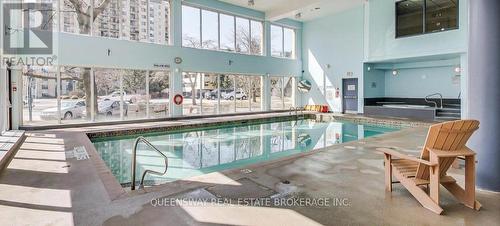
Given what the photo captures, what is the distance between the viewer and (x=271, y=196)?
3.08 meters

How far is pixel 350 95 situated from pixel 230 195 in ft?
36.9

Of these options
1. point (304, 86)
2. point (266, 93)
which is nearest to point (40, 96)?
point (266, 93)

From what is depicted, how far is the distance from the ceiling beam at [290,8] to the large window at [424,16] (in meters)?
3.22

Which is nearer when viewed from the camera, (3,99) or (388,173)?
(388,173)

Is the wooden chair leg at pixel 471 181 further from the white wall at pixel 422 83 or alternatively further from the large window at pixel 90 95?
the white wall at pixel 422 83

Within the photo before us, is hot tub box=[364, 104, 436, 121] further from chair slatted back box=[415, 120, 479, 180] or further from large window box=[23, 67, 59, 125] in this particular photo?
large window box=[23, 67, 59, 125]

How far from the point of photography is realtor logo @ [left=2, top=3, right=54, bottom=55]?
7.68m

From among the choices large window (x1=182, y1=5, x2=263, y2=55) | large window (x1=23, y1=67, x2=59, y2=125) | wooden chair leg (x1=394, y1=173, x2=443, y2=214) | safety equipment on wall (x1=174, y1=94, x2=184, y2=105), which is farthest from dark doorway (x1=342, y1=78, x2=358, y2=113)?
large window (x1=23, y1=67, x2=59, y2=125)

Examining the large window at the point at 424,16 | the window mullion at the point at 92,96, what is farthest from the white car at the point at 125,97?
the large window at the point at 424,16

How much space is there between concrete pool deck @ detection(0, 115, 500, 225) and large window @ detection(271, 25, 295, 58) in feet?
34.1

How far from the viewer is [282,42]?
1473 cm

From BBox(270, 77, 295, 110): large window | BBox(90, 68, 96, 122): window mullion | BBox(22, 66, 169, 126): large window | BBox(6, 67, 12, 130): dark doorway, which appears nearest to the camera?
BBox(6, 67, 12, 130): dark doorway

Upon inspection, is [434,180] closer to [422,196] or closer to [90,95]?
[422,196]

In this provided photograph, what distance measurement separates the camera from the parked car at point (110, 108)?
9.53m
